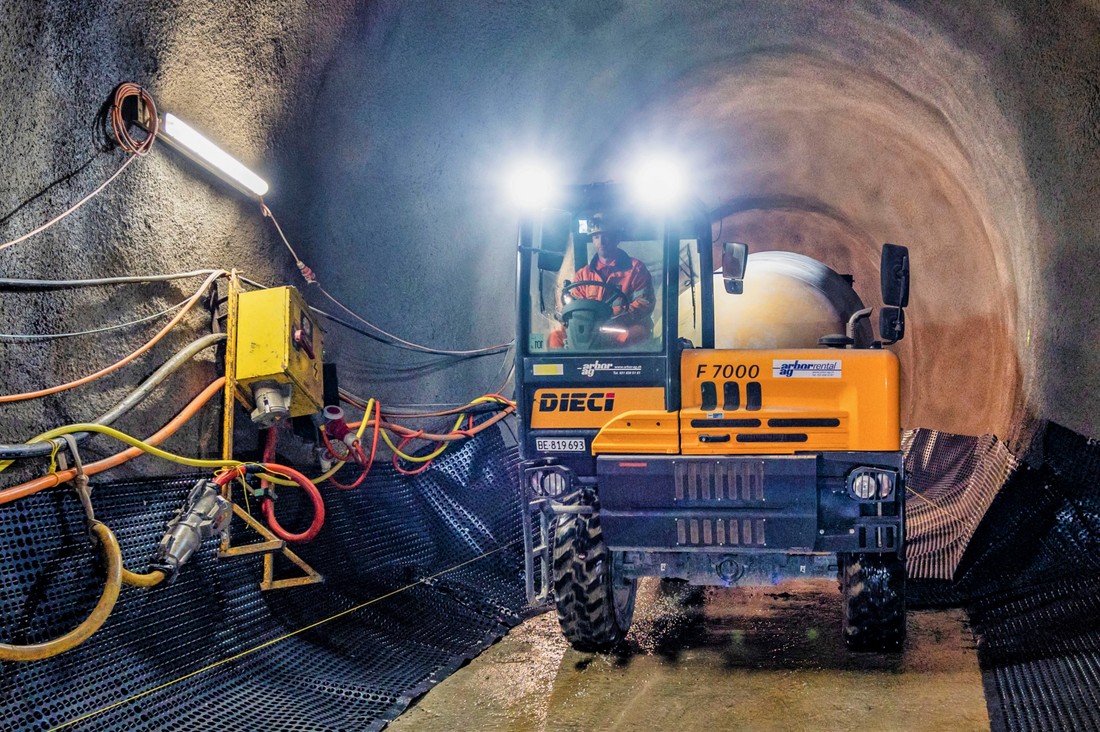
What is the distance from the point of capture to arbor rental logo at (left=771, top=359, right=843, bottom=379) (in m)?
4.94

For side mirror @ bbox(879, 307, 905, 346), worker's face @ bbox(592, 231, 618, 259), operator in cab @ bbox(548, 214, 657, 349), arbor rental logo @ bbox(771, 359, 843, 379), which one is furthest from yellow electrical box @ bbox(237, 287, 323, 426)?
side mirror @ bbox(879, 307, 905, 346)

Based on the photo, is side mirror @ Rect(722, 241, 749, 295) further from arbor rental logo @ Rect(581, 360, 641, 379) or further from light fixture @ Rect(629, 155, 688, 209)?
arbor rental logo @ Rect(581, 360, 641, 379)

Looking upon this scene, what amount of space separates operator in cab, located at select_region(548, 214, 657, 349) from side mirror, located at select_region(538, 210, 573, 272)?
7.0 inches

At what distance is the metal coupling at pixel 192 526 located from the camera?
451cm

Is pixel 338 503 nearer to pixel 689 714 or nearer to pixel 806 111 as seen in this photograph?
pixel 689 714

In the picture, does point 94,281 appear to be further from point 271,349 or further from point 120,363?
point 271,349

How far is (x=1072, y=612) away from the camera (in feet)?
17.1

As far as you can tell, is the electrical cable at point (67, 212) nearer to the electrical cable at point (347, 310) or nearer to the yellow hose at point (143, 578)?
the electrical cable at point (347, 310)

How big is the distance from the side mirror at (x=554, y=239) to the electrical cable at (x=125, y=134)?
2.12 m

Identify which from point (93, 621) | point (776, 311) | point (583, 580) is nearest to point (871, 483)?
point (583, 580)

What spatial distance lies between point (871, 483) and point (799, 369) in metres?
0.68

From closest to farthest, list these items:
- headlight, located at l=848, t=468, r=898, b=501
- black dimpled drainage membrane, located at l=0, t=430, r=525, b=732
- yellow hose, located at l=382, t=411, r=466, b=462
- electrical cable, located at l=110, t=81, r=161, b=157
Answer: black dimpled drainage membrane, located at l=0, t=430, r=525, b=732 < electrical cable, located at l=110, t=81, r=161, b=157 < headlight, located at l=848, t=468, r=898, b=501 < yellow hose, located at l=382, t=411, r=466, b=462

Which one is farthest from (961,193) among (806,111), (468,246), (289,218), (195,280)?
(195,280)

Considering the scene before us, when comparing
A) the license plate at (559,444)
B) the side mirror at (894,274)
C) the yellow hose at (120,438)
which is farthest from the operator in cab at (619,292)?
the yellow hose at (120,438)
